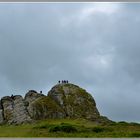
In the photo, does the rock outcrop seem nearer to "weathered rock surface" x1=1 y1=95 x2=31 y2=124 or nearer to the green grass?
"weathered rock surface" x1=1 y1=95 x2=31 y2=124

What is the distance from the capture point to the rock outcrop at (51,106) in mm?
3205

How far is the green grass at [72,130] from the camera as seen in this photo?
2867 millimetres

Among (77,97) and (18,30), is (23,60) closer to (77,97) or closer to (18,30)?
(18,30)

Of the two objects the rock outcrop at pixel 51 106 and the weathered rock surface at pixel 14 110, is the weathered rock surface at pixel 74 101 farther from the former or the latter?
the weathered rock surface at pixel 14 110

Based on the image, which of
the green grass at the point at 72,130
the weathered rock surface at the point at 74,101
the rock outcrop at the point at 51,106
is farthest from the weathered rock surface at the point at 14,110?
the weathered rock surface at the point at 74,101

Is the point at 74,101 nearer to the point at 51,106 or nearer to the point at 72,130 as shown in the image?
the point at 51,106

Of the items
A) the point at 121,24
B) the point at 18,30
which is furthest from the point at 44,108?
the point at 121,24

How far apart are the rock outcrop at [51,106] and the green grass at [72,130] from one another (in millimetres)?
105

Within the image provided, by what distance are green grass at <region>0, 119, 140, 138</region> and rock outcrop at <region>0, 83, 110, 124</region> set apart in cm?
11

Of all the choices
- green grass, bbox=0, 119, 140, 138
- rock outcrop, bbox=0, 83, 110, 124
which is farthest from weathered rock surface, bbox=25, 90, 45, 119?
green grass, bbox=0, 119, 140, 138

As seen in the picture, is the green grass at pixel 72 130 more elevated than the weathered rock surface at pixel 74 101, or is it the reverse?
the weathered rock surface at pixel 74 101

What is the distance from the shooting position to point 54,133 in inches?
115

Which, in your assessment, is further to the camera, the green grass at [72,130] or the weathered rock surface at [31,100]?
the weathered rock surface at [31,100]

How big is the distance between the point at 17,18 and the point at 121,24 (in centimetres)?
90
